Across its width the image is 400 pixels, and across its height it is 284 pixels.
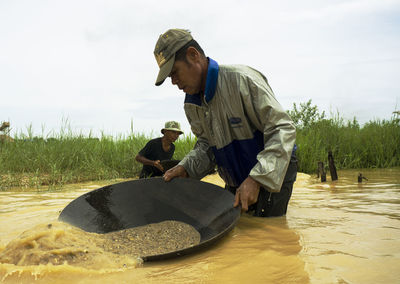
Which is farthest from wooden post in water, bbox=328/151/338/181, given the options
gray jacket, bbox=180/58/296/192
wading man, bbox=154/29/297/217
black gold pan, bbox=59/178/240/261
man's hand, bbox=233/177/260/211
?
man's hand, bbox=233/177/260/211

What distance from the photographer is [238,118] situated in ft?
7.45

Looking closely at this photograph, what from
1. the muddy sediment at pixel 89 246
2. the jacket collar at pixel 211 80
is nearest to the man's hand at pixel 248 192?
the muddy sediment at pixel 89 246

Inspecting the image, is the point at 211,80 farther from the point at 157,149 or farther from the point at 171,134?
the point at 157,149

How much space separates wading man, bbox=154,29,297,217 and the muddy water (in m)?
0.24

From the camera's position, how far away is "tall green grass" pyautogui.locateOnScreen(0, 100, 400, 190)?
5.77m

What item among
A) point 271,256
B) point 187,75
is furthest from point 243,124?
point 271,256

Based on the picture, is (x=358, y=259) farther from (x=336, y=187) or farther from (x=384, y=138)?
(x=384, y=138)

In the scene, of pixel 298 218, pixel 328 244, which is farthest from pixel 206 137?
pixel 328 244

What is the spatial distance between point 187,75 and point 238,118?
44 cm

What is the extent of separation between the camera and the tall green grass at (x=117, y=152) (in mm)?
5770

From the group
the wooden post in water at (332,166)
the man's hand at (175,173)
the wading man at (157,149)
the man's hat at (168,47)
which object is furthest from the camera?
the wading man at (157,149)

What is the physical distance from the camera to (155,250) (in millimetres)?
1915

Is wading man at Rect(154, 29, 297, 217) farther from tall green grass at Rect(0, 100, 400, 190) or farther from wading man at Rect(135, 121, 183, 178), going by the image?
tall green grass at Rect(0, 100, 400, 190)

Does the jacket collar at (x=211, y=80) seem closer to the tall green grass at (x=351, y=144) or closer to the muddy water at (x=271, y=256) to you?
the muddy water at (x=271, y=256)
